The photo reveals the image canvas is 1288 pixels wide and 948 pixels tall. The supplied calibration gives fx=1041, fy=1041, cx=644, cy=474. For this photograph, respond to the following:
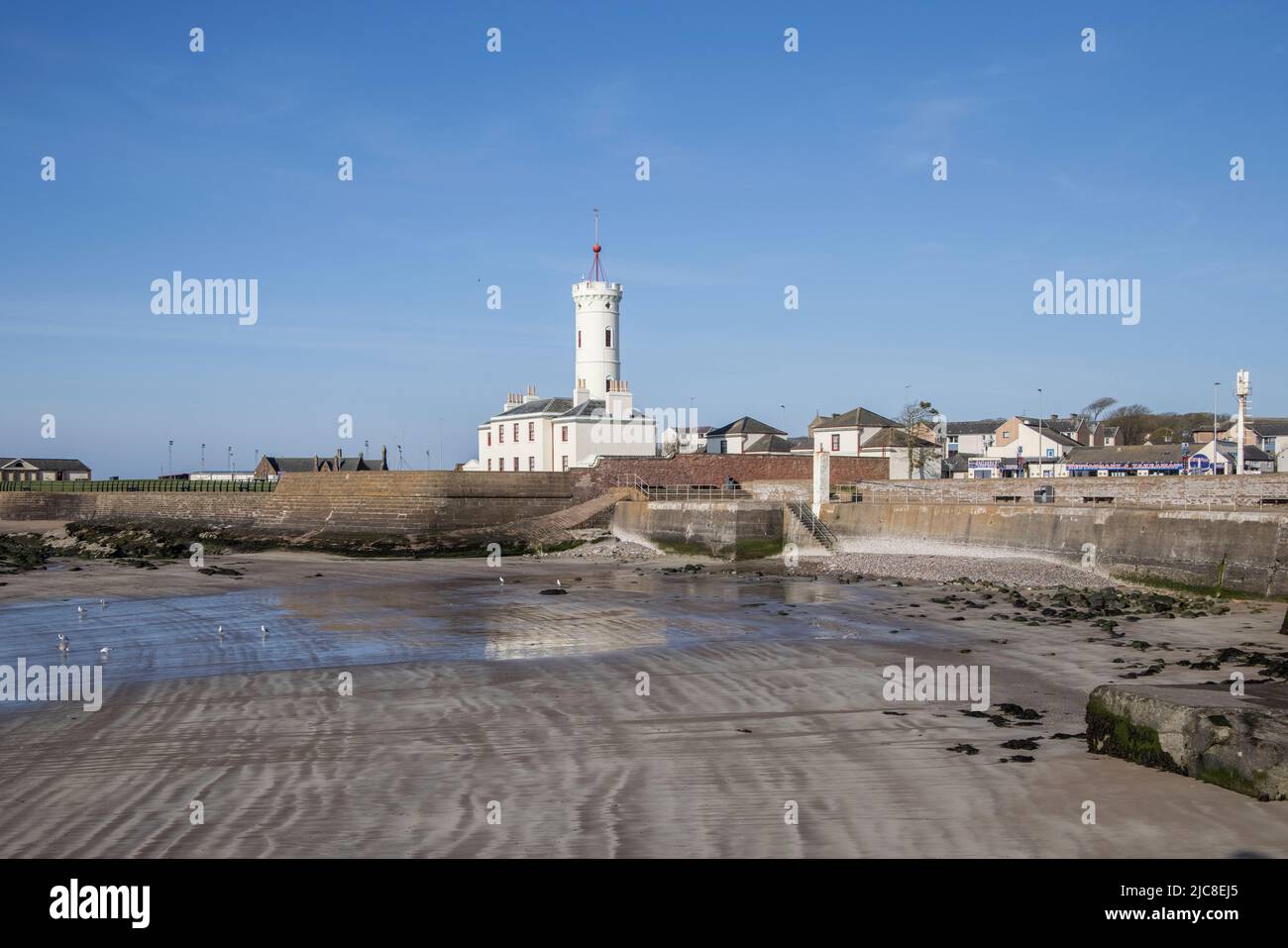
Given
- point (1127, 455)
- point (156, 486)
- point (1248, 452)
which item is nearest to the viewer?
point (1248, 452)

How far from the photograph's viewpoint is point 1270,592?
20.5m

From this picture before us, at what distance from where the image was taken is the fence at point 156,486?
60156mm

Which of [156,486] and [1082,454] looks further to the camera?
[156,486]

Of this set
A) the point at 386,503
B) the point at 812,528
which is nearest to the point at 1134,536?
the point at 812,528

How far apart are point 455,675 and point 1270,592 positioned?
16111 millimetres

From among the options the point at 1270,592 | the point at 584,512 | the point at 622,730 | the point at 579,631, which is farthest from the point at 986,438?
the point at 622,730

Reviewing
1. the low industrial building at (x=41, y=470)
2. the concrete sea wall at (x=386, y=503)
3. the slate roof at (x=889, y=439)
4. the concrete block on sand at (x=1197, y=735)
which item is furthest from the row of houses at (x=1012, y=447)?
the low industrial building at (x=41, y=470)

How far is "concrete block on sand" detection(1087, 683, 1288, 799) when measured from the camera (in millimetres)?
7934

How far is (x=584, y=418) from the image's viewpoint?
174 ft

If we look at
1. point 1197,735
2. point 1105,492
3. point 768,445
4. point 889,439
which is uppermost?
point 889,439

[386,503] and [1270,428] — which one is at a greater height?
[1270,428]

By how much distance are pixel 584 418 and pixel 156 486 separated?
30472 mm

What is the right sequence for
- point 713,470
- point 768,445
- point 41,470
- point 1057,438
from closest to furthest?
point 713,470
point 768,445
point 1057,438
point 41,470

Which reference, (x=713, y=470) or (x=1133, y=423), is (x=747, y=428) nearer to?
(x=713, y=470)
